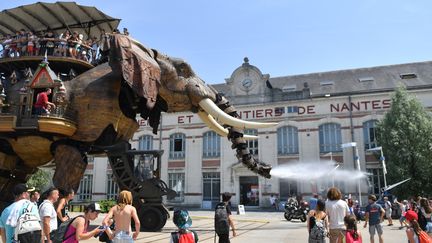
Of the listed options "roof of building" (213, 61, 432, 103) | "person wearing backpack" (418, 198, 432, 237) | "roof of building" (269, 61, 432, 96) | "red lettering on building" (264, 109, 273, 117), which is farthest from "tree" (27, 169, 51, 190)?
"person wearing backpack" (418, 198, 432, 237)

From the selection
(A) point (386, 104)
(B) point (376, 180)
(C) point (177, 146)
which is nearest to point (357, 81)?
(A) point (386, 104)

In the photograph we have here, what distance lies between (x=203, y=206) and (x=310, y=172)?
892 centimetres

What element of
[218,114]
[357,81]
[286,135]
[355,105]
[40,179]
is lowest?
[40,179]

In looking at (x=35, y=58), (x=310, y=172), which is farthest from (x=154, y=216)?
(x=310, y=172)

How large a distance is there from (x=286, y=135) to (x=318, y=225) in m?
24.7

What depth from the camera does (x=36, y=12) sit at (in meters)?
13.5

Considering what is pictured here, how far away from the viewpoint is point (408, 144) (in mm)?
25250

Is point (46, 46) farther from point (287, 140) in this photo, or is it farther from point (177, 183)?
point (177, 183)

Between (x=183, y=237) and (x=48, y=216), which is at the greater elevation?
(x=48, y=216)

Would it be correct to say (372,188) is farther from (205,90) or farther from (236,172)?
(205,90)

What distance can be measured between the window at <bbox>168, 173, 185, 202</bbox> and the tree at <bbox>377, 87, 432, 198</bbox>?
15928mm

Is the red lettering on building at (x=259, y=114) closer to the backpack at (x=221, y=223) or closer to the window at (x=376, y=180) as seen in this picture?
the window at (x=376, y=180)

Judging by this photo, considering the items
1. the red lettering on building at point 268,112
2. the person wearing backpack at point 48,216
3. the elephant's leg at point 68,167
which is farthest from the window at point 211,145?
the person wearing backpack at point 48,216

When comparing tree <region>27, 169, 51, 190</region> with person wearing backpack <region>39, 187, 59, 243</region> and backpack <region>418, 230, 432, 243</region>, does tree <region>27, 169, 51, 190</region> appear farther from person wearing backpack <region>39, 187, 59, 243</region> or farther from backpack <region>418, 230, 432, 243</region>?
backpack <region>418, 230, 432, 243</region>
